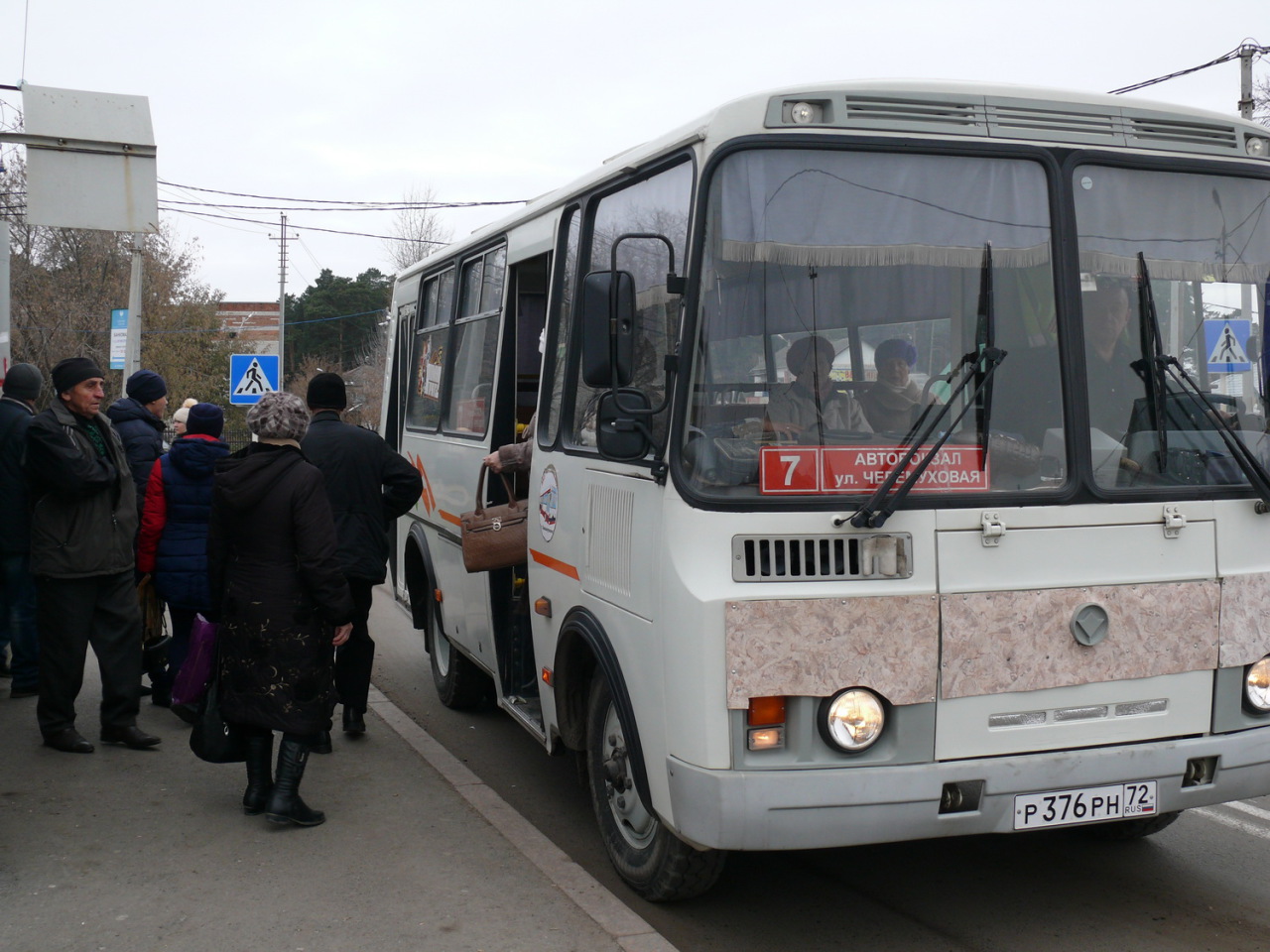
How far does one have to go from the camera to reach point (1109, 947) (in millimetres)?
4414

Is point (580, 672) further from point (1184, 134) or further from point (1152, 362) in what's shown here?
point (1184, 134)

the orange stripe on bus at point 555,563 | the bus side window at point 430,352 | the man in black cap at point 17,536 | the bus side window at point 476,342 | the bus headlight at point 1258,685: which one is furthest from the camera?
the bus side window at point 430,352

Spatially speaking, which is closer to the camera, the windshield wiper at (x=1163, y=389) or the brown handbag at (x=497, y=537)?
the windshield wiper at (x=1163, y=389)

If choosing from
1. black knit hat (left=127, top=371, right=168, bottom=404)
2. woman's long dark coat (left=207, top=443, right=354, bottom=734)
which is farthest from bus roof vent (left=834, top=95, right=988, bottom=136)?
black knit hat (left=127, top=371, right=168, bottom=404)

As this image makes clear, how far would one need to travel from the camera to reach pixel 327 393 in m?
6.95

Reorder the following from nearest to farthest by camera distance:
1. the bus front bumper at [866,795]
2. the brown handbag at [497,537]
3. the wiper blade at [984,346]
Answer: the bus front bumper at [866,795] < the wiper blade at [984,346] < the brown handbag at [497,537]

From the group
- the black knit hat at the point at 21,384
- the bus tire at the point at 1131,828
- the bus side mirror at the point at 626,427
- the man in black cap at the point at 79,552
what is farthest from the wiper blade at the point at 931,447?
the black knit hat at the point at 21,384

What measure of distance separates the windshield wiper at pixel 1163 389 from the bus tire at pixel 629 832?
214 centimetres

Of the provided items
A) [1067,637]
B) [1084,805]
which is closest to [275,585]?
[1067,637]

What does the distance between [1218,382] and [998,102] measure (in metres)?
1.27

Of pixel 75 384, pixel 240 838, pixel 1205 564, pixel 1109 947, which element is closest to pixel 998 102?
pixel 1205 564

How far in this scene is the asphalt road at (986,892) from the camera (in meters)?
4.52

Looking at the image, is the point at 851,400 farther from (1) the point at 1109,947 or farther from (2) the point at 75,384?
(2) the point at 75,384

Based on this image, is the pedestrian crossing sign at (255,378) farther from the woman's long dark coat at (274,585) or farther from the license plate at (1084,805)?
the license plate at (1084,805)
